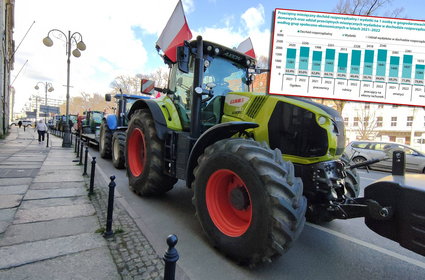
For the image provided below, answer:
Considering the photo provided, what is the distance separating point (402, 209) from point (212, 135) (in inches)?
84.2

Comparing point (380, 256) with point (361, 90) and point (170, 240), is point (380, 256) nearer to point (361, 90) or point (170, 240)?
point (361, 90)

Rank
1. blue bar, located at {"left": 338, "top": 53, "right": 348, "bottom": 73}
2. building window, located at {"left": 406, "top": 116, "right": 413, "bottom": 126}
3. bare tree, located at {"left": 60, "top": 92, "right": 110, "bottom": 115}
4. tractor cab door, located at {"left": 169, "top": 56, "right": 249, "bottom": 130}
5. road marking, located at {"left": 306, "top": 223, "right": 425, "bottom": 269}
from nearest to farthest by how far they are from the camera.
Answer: road marking, located at {"left": 306, "top": 223, "right": 425, "bottom": 269}
tractor cab door, located at {"left": 169, "top": 56, "right": 249, "bottom": 130}
blue bar, located at {"left": 338, "top": 53, "right": 348, "bottom": 73}
building window, located at {"left": 406, "top": 116, "right": 413, "bottom": 126}
bare tree, located at {"left": 60, "top": 92, "right": 110, "bottom": 115}

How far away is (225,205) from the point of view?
125 inches

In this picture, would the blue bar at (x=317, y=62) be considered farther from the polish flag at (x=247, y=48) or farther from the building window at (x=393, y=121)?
the building window at (x=393, y=121)

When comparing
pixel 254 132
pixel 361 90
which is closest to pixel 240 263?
pixel 254 132

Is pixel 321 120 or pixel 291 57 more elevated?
pixel 291 57

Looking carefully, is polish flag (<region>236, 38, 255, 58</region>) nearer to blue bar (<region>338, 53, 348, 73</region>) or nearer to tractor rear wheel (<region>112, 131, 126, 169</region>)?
blue bar (<region>338, 53, 348, 73</region>)

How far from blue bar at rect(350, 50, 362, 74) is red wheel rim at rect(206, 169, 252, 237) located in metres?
3.12

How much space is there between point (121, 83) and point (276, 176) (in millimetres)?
61751

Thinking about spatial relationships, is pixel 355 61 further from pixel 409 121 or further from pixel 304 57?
pixel 409 121

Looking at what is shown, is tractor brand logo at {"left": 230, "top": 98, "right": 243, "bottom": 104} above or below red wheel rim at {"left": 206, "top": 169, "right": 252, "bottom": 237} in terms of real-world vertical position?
above

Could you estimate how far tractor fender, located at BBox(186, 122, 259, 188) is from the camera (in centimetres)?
307

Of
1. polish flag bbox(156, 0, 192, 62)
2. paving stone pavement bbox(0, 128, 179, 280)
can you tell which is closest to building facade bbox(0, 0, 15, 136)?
paving stone pavement bbox(0, 128, 179, 280)

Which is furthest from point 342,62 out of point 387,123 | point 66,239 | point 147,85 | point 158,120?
point 387,123
